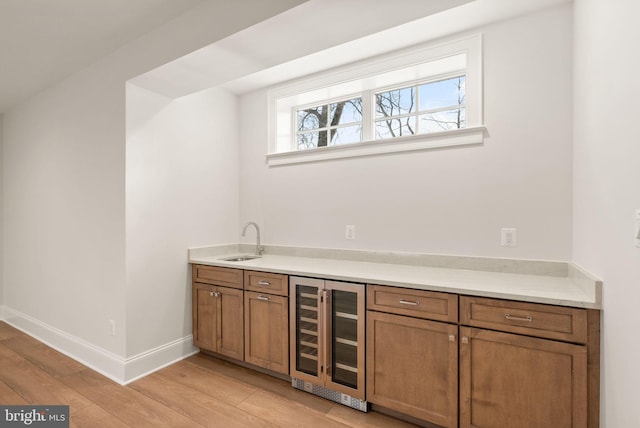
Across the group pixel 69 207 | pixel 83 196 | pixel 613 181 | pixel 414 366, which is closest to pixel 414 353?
pixel 414 366

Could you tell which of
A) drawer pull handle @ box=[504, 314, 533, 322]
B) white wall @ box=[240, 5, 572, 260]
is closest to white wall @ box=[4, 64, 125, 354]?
white wall @ box=[240, 5, 572, 260]

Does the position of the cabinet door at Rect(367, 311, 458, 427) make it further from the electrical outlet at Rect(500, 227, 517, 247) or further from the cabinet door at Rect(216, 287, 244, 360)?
the cabinet door at Rect(216, 287, 244, 360)

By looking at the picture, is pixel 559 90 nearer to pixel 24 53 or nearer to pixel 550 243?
pixel 550 243

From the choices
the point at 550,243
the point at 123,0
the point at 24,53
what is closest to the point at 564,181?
the point at 550,243

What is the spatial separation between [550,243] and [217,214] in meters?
2.74

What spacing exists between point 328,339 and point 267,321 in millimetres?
533

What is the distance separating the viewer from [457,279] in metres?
1.96

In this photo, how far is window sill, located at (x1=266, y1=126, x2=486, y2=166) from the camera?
2305 mm

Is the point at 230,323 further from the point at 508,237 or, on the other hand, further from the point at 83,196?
the point at 508,237

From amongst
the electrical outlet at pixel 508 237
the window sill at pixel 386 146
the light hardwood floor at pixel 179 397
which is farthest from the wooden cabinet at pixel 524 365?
the window sill at pixel 386 146

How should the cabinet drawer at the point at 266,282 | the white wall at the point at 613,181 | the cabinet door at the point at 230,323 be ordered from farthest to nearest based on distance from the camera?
1. the cabinet door at the point at 230,323
2. the cabinet drawer at the point at 266,282
3. the white wall at the point at 613,181

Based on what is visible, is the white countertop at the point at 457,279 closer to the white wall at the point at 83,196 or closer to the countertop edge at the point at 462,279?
the countertop edge at the point at 462,279

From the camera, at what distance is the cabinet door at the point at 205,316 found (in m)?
2.78

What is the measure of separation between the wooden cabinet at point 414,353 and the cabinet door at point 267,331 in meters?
0.66
